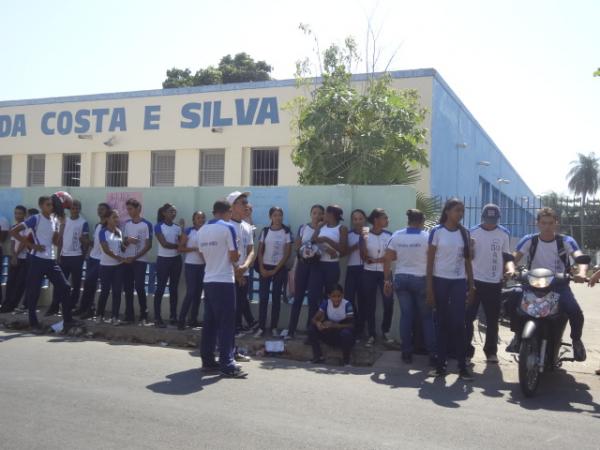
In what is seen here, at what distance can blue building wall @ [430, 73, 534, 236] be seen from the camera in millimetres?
16328

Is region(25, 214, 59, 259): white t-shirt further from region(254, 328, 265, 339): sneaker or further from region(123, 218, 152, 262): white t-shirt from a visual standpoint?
region(254, 328, 265, 339): sneaker

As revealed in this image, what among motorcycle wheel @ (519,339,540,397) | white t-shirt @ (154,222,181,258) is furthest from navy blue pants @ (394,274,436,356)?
white t-shirt @ (154,222,181,258)

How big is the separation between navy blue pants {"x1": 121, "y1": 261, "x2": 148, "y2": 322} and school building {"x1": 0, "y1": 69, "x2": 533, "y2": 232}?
762 cm

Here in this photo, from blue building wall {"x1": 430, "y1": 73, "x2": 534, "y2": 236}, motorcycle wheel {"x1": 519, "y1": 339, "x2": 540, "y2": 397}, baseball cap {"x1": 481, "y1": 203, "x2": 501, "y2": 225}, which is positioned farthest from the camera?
blue building wall {"x1": 430, "y1": 73, "x2": 534, "y2": 236}

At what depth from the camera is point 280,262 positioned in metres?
8.95

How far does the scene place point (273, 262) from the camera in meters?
9.01

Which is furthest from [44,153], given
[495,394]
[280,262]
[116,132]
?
[495,394]

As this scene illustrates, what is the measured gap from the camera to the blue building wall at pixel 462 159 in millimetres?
16328

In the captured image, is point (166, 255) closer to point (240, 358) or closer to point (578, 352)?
point (240, 358)

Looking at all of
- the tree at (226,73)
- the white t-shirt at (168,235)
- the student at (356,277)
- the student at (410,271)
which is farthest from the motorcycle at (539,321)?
the tree at (226,73)

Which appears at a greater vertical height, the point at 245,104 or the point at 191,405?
the point at 245,104

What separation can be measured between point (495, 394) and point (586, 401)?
812mm

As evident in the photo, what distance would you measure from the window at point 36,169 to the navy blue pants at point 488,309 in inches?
699

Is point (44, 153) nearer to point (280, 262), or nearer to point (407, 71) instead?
point (407, 71)
